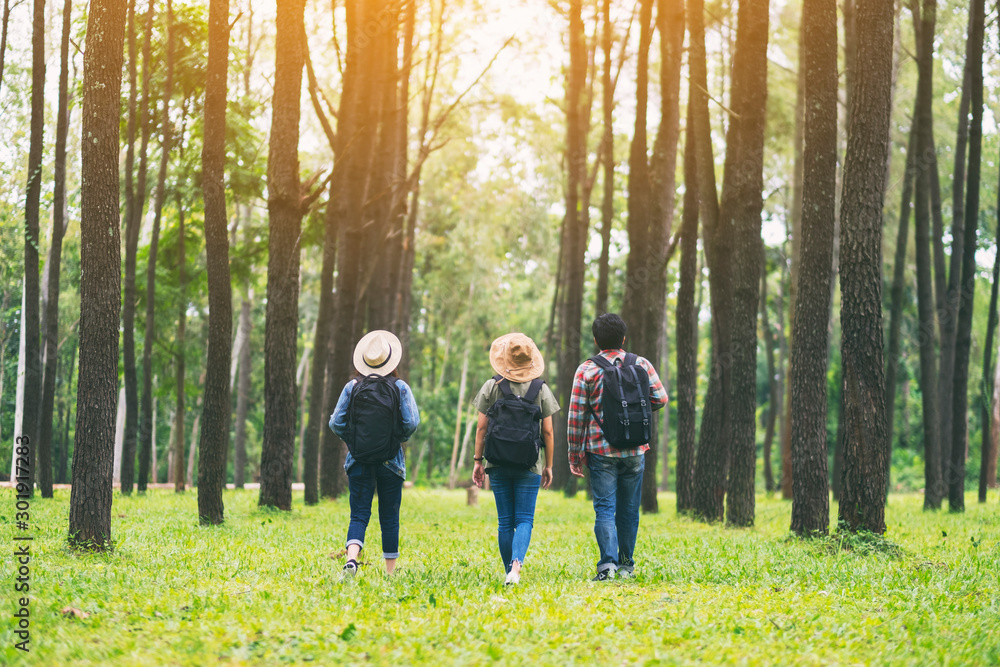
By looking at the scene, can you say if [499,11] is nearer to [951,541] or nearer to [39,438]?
[39,438]

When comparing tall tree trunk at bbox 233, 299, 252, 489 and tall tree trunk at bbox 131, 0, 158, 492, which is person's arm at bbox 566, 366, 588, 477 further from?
tall tree trunk at bbox 233, 299, 252, 489

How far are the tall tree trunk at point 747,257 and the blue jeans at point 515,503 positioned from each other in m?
6.41

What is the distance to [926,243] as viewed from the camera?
58.4 feet

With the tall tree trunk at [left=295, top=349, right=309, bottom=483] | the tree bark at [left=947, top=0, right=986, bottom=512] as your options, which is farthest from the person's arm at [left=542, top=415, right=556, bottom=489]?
the tall tree trunk at [left=295, top=349, right=309, bottom=483]

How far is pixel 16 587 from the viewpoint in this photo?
20.6 ft

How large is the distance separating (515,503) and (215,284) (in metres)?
6.67

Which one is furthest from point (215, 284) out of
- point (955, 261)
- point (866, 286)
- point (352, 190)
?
point (955, 261)

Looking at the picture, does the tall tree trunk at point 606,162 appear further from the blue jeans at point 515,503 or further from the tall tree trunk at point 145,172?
the blue jeans at point 515,503

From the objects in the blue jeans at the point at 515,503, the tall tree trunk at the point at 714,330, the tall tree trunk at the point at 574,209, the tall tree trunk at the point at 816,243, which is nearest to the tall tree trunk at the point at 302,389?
the tall tree trunk at the point at 574,209

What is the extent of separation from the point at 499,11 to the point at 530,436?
17.9 meters

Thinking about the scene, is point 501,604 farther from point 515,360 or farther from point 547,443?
point 515,360

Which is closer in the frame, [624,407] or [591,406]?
[624,407]

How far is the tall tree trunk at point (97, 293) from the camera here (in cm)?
834

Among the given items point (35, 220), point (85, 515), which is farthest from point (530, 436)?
point (35, 220)
